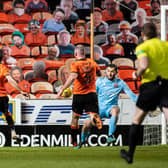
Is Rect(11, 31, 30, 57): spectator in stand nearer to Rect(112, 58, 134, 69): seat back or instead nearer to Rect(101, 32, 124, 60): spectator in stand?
Rect(101, 32, 124, 60): spectator in stand

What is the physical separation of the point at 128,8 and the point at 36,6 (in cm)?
237

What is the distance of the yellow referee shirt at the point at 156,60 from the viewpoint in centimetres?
690

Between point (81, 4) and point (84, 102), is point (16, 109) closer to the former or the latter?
point (84, 102)

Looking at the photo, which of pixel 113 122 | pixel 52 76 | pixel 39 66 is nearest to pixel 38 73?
pixel 39 66

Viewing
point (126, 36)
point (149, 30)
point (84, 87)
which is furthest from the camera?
point (126, 36)

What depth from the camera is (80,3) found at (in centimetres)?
1653

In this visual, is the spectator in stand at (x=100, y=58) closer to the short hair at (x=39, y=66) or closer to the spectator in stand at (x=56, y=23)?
the spectator in stand at (x=56, y=23)

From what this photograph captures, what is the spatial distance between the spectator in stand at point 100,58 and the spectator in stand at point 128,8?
1148 millimetres

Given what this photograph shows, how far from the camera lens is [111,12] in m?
16.5

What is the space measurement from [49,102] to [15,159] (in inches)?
215

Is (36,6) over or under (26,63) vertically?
over

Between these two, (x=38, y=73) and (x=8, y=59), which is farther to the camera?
(x=8, y=59)

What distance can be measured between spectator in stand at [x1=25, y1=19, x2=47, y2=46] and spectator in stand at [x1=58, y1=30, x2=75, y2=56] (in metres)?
0.41

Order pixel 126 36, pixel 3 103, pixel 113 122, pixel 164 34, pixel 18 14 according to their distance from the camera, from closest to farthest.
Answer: pixel 3 103
pixel 113 122
pixel 164 34
pixel 126 36
pixel 18 14
